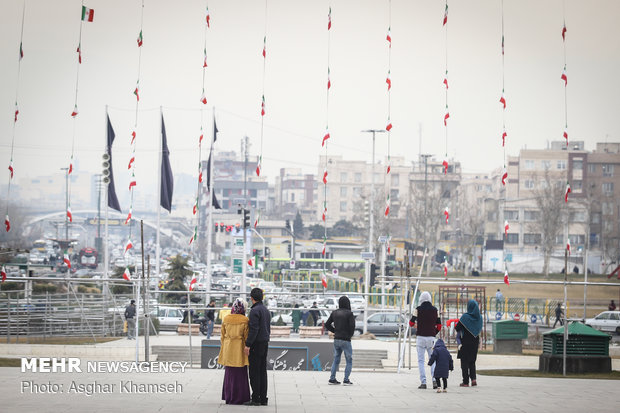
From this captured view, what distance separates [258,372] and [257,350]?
0.31 m

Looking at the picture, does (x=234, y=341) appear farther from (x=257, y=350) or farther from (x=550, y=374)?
(x=550, y=374)

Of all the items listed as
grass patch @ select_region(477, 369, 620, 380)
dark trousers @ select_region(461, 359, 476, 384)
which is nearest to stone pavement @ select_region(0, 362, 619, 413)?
dark trousers @ select_region(461, 359, 476, 384)

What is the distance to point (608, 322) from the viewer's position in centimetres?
4238

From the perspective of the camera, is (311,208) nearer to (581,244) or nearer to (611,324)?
(581,244)

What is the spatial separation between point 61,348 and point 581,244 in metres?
80.2

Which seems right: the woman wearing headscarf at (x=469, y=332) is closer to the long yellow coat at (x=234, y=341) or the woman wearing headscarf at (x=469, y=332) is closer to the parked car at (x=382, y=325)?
the long yellow coat at (x=234, y=341)

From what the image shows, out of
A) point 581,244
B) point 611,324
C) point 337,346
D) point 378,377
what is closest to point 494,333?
point 378,377

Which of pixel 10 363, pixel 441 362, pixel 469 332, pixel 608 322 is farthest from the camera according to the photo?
pixel 608 322

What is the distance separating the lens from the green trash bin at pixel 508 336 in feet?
88.7

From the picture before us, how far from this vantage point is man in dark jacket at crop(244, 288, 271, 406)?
12.1 meters

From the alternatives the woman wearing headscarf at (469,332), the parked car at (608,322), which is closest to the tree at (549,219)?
the parked car at (608,322)

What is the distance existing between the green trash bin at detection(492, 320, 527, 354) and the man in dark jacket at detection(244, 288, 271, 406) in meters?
16.3

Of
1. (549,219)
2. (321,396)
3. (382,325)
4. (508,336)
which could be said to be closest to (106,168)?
(382,325)

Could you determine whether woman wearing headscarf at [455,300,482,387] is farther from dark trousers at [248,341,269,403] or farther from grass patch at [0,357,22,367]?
grass patch at [0,357,22,367]
